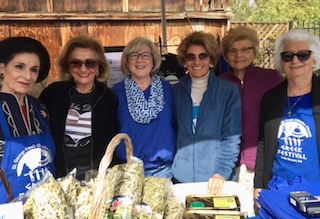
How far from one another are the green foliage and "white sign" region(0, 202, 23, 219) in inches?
562

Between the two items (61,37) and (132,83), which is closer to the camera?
(132,83)

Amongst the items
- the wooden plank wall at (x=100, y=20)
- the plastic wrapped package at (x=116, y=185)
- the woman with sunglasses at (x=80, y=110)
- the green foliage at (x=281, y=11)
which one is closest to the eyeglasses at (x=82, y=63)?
the woman with sunglasses at (x=80, y=110)

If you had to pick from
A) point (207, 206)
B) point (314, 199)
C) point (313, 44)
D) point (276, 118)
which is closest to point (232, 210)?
point (207, 206)

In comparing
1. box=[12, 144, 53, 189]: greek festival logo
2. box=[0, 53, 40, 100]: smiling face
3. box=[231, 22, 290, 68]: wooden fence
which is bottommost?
box=[12, 144, 53, 189]: greek festival logo

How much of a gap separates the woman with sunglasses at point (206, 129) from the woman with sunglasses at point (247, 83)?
0.32 m

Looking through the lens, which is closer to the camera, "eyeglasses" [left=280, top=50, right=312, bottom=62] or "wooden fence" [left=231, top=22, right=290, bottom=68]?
"eyeglasses" [left=280, top=50, right=312, bottom=62]

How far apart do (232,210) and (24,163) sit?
1055 mm

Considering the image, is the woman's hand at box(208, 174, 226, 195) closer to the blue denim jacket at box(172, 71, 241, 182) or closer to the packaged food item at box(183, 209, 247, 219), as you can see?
the packaged food item at box(183, 209, 247, 219)

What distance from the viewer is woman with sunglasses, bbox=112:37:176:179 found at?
2303 millimetres

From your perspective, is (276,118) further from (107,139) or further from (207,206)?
(107,139)

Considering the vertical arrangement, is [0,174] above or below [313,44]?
below

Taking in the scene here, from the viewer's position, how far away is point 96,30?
25.5 feet

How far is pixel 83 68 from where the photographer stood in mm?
2406

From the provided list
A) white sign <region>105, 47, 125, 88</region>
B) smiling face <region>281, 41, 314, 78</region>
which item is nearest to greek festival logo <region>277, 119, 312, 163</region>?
smiling face <region>281, 41, 314, 78</region>
